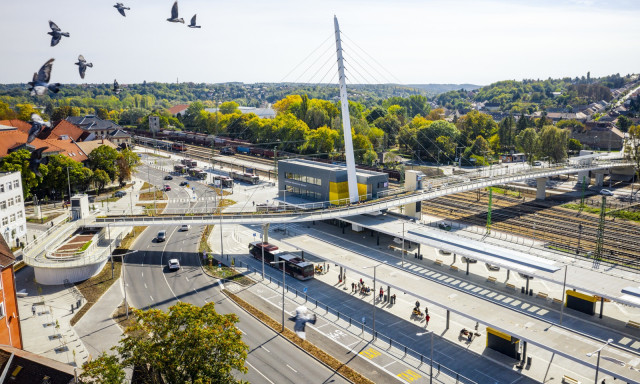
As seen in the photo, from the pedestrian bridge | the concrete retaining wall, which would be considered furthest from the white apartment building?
the concrete retaining wall

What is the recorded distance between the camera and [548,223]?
6775 cm

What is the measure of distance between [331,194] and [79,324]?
3409cm

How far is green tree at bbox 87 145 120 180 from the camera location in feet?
282

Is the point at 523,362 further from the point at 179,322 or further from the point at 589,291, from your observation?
the point at 179,322

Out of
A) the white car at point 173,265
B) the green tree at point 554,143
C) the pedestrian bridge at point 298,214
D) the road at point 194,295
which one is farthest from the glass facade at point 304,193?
the green tree at point 554,143

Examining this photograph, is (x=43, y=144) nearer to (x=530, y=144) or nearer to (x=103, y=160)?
(x=103, y=160)

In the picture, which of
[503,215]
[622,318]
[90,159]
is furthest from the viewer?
[90,159]

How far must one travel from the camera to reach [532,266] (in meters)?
39.8

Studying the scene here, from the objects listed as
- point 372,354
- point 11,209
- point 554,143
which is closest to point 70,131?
point 11,209

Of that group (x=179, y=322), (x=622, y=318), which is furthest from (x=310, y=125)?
(x=179, y=322)

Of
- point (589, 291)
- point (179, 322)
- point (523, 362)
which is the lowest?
point (523, 362)

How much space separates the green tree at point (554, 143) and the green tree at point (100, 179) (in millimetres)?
88360

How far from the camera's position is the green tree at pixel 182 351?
21906 mm

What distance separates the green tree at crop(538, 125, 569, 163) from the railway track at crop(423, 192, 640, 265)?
23868mm
